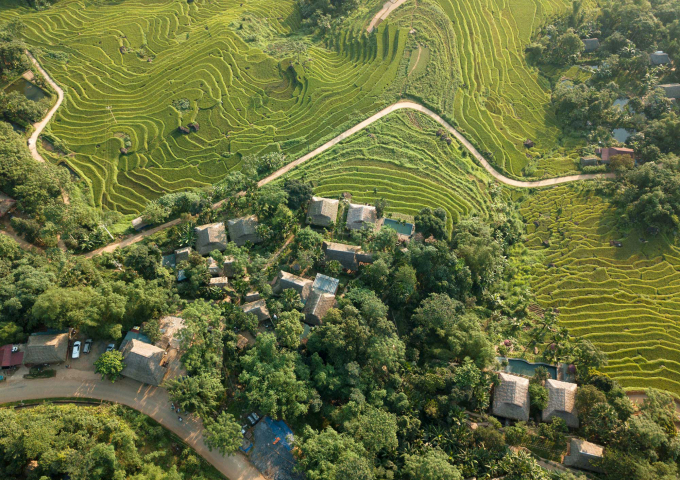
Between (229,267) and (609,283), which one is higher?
(609,283)

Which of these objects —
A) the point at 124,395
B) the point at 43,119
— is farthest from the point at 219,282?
the point at 43,119

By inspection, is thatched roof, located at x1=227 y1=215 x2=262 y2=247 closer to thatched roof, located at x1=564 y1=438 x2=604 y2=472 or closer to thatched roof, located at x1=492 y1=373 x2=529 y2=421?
thatched roof, located at x1=492 y1=373 x2=529 y2=421

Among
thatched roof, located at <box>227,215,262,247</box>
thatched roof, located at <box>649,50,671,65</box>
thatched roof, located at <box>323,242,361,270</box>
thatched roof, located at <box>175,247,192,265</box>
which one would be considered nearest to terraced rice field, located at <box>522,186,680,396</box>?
thatched roof, located at <box>323,242,361,270</box>

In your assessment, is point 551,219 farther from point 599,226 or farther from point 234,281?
point 234,281

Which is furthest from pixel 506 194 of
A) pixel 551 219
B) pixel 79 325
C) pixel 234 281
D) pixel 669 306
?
pixel 79 325

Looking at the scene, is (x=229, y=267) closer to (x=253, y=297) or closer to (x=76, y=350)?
(x=253, y=297)

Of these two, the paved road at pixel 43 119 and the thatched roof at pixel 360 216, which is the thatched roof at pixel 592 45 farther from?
the paved road at pixel 43 119
